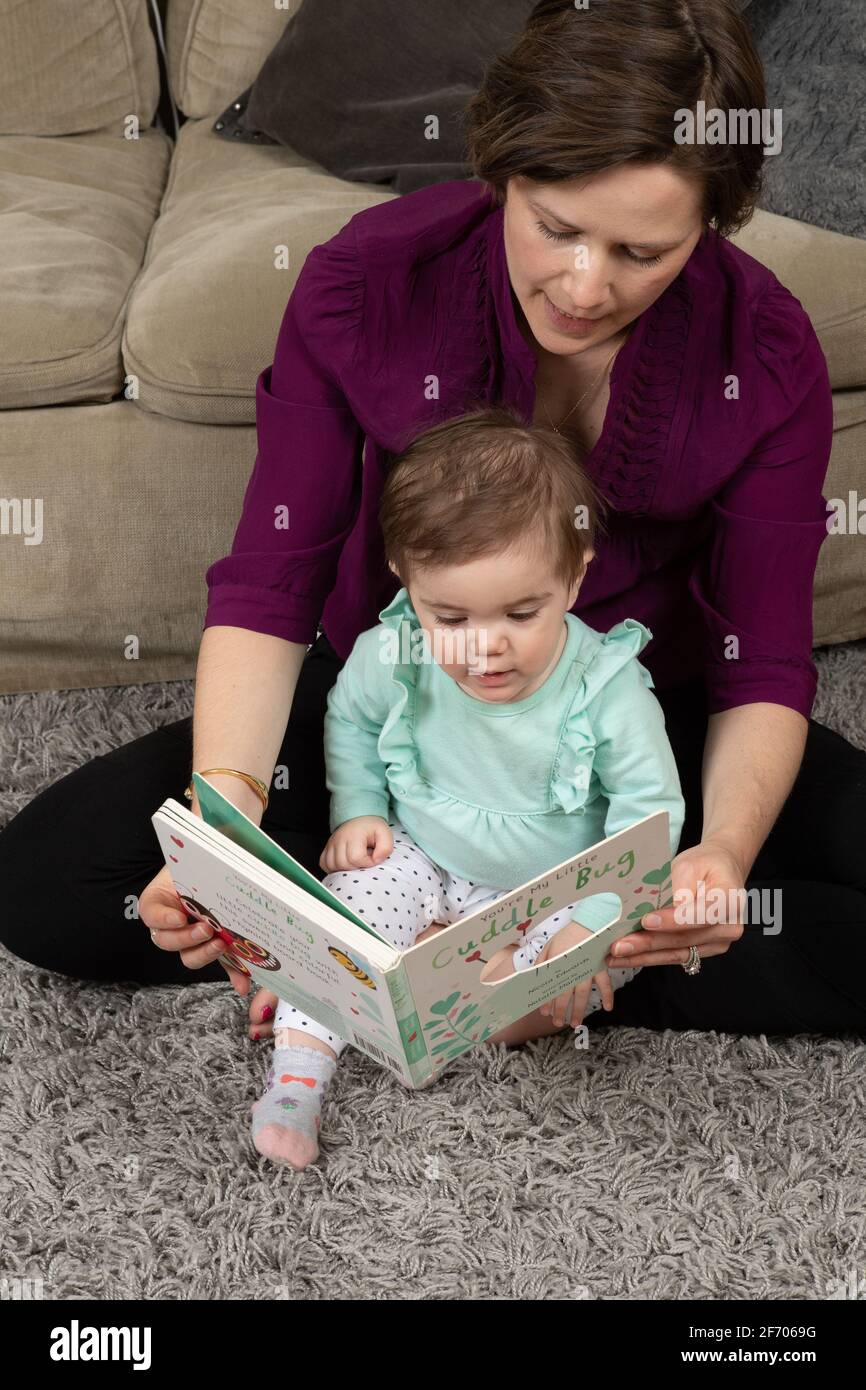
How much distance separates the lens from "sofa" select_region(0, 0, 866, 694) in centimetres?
164

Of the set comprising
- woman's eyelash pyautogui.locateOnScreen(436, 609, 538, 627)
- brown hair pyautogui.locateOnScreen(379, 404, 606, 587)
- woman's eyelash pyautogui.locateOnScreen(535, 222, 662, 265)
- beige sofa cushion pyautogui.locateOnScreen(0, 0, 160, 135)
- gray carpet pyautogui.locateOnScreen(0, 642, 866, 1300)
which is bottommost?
gray carpet pyautogui.locateOnScreen(0, 642, 866, 1300)

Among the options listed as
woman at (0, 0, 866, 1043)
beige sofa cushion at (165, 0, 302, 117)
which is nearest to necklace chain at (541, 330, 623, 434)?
woman at (0, 0, 866, 1043)

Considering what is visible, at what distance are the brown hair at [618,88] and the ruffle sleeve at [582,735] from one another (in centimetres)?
37

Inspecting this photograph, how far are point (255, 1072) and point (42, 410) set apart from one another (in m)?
0.90

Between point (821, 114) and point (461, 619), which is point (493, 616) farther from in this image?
point (821, 114)

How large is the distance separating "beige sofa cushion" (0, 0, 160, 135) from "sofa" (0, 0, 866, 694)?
34 centimetres

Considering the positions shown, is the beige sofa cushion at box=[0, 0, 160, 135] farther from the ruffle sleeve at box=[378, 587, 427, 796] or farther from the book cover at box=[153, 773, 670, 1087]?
the book cover at box=[153, 773, 670, 1087]

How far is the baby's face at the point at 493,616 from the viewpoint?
3.39 feet

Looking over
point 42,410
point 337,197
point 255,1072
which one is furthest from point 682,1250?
point 337,197

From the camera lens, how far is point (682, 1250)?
1.08 metres

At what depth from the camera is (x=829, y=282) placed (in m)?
1.63

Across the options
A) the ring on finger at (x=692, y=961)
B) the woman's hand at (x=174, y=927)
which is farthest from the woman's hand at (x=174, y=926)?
the ring on finger at (x=692, y=961)

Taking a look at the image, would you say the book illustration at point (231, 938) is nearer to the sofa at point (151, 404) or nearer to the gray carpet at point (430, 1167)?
the gray carpet at point (430, 1167)

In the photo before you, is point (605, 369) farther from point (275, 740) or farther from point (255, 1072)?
point (255, 1072)
